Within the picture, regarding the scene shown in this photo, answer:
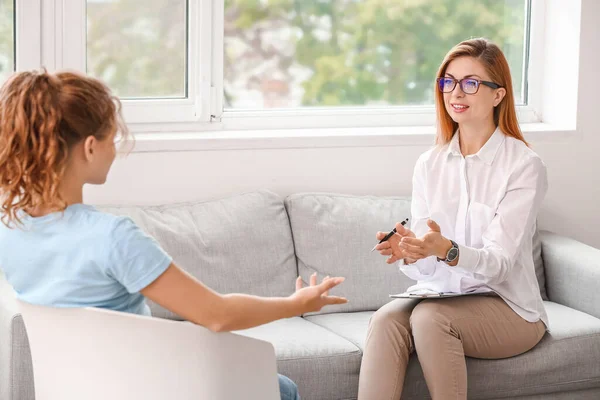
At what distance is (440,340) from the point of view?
260cm

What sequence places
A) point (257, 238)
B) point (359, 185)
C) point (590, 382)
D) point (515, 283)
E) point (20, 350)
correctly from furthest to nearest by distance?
point (359, 185) → point (257, 238) → point (590, 382) → point (515, 283) → point (20, 350)

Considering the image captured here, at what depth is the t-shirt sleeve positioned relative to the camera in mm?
1636

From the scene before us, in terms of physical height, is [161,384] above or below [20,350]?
above

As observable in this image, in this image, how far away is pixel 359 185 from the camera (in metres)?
3.66

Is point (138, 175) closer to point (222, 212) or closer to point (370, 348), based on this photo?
point (222, 212)

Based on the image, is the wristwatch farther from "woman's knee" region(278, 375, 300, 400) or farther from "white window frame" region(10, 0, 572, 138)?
"white window frame" region(10, 0, 572, 138)

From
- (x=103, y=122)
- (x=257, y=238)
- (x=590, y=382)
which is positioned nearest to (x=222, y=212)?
(x=257, y=238)

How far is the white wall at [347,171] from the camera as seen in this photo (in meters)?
3.39

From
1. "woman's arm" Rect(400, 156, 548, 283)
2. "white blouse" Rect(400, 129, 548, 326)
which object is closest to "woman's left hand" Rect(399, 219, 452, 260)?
"woman's arm" Rect(400, 156, 548, 283)

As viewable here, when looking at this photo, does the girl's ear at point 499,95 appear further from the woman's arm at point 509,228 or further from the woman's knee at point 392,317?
the woman's knee at point 392,317

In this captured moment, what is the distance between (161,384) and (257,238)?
1.60m

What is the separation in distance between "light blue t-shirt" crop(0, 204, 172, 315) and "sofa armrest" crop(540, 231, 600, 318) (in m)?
1.95

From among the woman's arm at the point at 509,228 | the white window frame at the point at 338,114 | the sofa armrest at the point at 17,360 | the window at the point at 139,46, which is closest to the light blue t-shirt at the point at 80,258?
the sofa armrest at the point at 17,360

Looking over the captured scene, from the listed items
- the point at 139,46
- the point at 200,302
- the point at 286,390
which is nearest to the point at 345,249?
the point at 139,46
